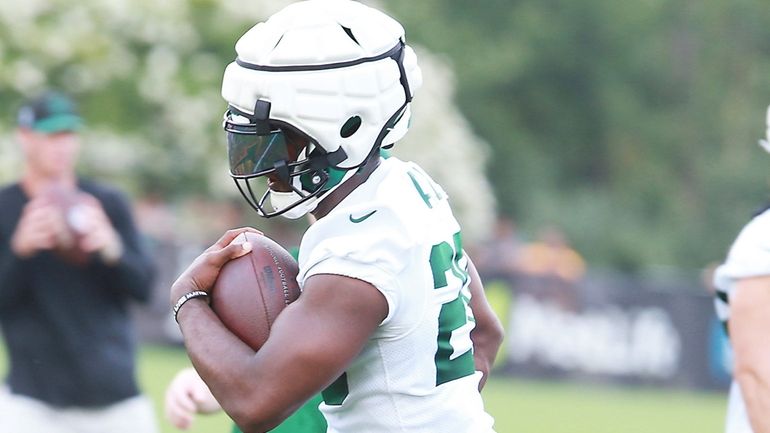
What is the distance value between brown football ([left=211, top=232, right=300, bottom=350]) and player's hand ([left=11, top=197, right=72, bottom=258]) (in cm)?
252

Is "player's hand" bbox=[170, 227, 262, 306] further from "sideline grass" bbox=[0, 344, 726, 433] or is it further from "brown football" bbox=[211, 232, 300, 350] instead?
"sideline grass" bbox=[0, 344, 726, 433]

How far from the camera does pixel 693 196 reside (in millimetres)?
31109

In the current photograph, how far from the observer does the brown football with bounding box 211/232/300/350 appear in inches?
124

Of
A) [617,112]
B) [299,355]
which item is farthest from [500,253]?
Result: [617,112]

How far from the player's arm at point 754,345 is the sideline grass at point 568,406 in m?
6.52

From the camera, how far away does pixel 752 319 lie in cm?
378

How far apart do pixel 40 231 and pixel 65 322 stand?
39 centimetres

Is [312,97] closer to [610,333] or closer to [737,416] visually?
[737,416]

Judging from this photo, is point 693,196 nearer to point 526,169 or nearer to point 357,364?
point 526,169

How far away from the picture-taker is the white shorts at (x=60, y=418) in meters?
5.63

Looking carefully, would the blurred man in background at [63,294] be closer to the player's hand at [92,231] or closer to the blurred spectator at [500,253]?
the player's hand at [92,231]

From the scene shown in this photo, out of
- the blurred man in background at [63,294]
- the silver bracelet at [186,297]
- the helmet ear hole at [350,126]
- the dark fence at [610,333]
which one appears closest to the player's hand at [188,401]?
the silver bracelet at [186,297]

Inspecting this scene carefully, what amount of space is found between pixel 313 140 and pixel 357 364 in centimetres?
51

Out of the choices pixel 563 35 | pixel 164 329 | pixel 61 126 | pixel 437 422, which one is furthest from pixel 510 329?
pixel 563 35
